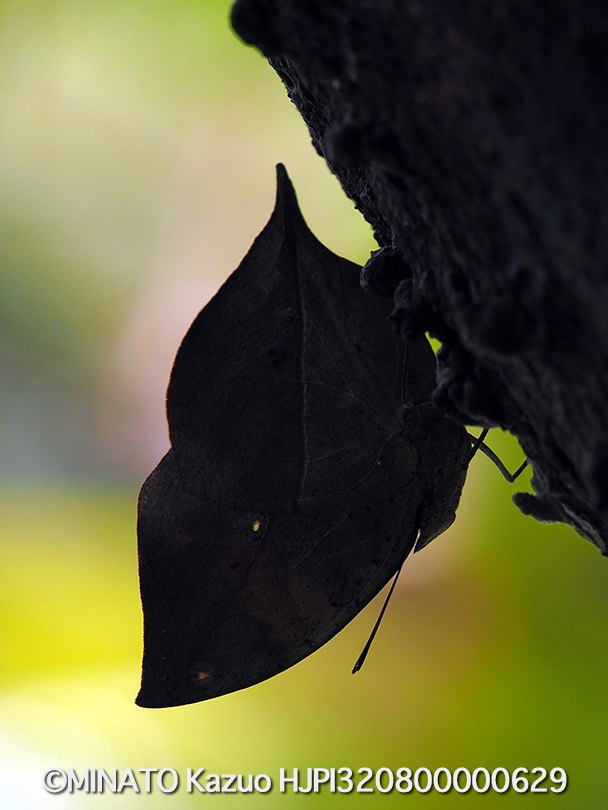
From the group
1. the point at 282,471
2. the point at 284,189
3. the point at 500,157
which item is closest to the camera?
the point at 500,157

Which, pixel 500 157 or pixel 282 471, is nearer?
pixel 500 157

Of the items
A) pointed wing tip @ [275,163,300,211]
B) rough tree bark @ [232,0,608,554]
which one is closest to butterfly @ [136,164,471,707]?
pointed wing tip @ [275,163,300,211]

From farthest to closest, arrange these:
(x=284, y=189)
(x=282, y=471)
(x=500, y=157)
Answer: (x=282, y=471)
(x=284, y=189)
(x=500, y=157)

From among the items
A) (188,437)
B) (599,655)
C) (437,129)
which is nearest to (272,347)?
(188,437)

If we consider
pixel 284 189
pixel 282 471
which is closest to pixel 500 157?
pixel 284 189

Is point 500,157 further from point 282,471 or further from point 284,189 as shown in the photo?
point 282,471

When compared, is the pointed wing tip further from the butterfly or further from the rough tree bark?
the rough tree bark
